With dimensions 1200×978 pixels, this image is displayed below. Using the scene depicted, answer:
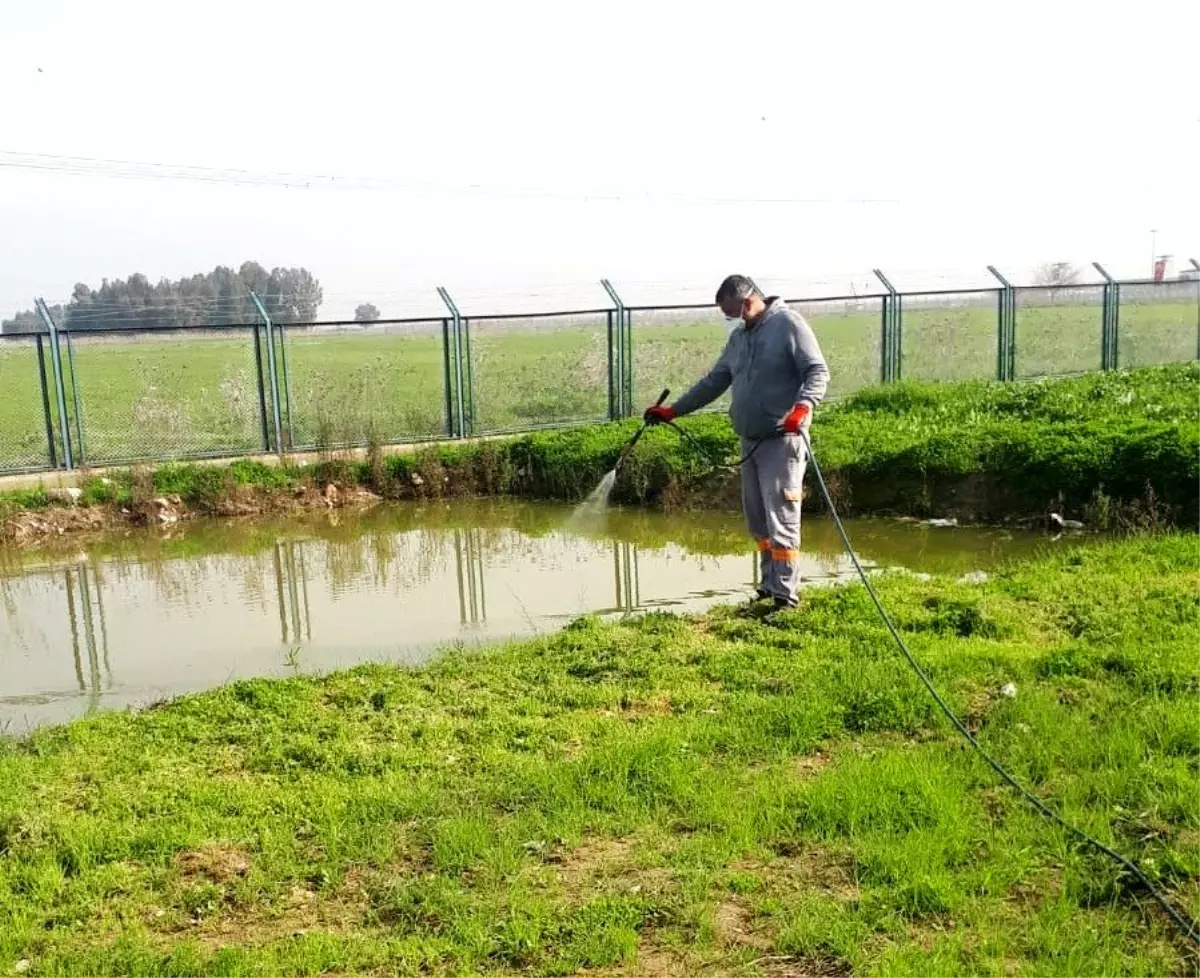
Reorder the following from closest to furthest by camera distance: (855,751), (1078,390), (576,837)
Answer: (576,837)
(855,751)
(1078,390)

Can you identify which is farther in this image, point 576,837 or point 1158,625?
point 1158,625

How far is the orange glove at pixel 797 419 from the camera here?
22.0 ft

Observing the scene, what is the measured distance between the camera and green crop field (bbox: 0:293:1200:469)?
1552 centimetres

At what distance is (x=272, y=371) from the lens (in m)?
15.1

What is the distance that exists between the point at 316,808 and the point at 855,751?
236cm

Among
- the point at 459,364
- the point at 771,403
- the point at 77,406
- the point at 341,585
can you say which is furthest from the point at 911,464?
the point at 77,406

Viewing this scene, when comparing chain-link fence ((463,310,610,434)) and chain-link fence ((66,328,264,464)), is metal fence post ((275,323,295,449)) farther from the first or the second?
chain-link fence ((463,310,610,434))

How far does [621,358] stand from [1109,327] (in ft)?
38.5

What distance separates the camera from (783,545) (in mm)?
7297

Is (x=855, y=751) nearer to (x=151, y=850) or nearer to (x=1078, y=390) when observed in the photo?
(x=151, y=850)

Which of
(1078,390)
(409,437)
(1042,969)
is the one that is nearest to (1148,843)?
(1042,969)

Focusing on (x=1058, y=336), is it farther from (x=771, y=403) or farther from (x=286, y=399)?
(x=771, y=403)

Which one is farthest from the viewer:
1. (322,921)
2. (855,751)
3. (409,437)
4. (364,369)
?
(364,369)

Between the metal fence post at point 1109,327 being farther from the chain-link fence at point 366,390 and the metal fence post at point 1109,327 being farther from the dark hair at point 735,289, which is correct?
the dark hair at point 735,289
